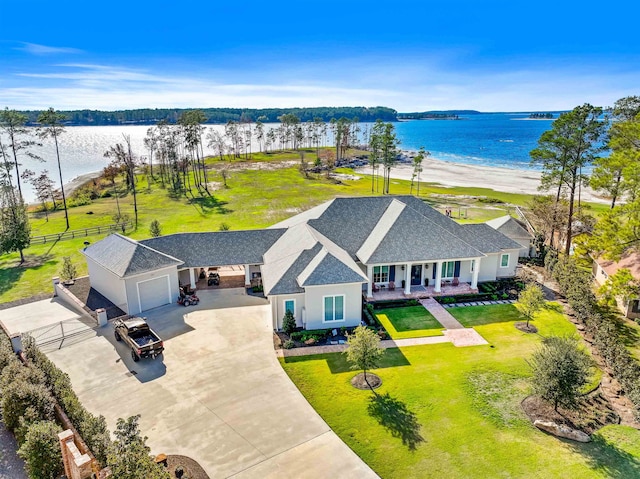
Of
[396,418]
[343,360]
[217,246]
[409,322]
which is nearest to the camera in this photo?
[396,418]

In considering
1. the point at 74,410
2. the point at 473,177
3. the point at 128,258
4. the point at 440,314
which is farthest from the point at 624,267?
the point at 473,177

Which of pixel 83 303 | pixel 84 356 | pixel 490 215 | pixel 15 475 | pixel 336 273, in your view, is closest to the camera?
pixel 15 475

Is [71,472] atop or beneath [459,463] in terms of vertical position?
atop

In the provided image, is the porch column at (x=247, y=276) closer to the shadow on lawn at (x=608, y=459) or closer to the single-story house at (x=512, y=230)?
the single-story house at (x=512, y=230)

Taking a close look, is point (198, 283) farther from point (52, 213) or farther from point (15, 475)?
point (52, 213)

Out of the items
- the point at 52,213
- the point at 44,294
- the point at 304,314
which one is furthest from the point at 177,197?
the point at 304,314

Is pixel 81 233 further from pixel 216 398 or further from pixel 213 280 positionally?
pixel 216 398
